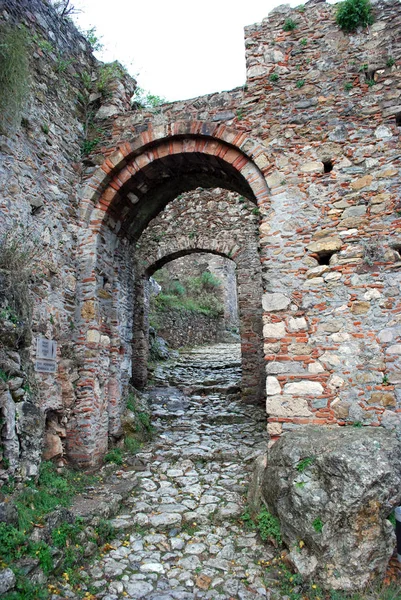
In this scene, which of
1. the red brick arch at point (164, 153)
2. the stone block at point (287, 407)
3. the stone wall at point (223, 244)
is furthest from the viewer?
the stone wall at point (223, 244)

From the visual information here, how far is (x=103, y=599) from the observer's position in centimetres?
289

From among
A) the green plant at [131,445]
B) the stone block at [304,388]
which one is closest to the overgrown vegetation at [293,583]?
the stone block at [304,388]

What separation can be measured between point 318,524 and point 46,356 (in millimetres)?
3004

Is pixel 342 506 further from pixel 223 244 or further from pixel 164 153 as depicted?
pixel 223 244

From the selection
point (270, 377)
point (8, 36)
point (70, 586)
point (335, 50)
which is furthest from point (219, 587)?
point (335, 50)

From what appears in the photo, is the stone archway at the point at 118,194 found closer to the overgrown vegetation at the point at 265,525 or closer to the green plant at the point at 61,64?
the green plant at the point at 61,64

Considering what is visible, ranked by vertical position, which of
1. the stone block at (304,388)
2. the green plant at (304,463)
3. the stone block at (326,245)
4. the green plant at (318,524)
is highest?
the stone block at (326,245)

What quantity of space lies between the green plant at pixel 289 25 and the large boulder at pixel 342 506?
185 inches

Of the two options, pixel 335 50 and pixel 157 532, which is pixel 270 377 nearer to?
pixel 157 532

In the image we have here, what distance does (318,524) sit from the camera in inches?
129

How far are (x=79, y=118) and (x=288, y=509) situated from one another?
5.16 m

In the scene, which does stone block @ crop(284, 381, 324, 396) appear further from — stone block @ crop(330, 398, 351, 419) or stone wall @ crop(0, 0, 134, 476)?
stone wall @ crop(0, 0, 134, 476)

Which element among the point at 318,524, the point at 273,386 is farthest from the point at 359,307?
the point at 318,524

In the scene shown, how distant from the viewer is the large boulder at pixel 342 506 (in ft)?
10.3
